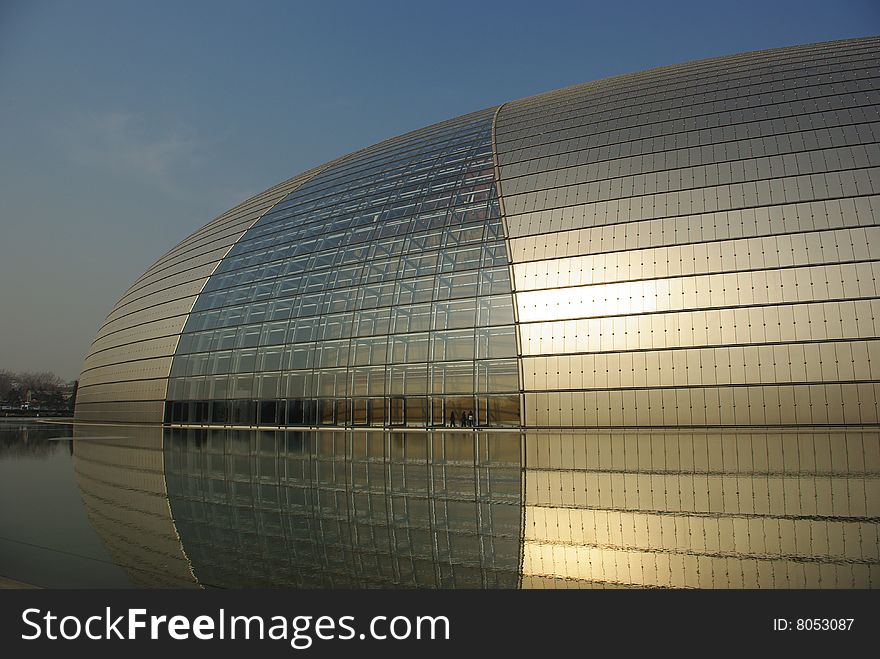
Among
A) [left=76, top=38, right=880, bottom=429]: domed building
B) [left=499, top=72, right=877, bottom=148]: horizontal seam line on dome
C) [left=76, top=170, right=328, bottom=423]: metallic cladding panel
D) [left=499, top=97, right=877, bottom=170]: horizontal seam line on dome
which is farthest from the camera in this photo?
[left=76, top=170, right=328, bottom=423]: metallic cladding panel

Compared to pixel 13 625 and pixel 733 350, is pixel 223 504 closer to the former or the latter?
pixel 13 625

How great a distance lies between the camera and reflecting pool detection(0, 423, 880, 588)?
6223mm

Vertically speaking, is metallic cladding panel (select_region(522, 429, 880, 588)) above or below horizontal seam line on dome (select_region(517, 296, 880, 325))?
below

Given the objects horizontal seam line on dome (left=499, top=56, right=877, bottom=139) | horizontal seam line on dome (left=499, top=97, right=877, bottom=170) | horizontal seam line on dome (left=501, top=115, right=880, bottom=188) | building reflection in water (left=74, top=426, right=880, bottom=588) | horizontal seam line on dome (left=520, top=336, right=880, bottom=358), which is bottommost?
building reflection in water (left=74, top=426, right=880, bottom=588)

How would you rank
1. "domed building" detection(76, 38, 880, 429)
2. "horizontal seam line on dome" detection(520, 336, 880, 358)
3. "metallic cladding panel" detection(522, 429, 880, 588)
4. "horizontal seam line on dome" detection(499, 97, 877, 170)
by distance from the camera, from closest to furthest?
"metallic cladding panel" detection(522, 429, 880, 588)
"horizontal seam line on dome" detection(520, 336, 880, 358)
"domed building" detection(76, 38, 880, 429)
"horizontal seam line on dome" detection(499, 97, 877, 170)

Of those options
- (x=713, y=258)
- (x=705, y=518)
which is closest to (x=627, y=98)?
(x=713, y=258)

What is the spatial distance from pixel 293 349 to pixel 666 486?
69.6 ft

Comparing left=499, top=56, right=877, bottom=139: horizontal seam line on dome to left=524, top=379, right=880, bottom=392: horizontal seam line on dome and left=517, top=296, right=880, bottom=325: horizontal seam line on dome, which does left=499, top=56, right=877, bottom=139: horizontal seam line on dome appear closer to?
left=517, top=296, right=880, bottom=325: horizontal seam line on dome

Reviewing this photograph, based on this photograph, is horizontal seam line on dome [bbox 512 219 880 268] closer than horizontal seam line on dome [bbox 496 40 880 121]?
Yes

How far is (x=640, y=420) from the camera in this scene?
22.7m

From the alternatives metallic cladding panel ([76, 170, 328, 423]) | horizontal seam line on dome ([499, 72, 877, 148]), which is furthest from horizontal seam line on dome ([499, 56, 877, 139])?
metallic cladding panel ([76, 170, 328, 423])

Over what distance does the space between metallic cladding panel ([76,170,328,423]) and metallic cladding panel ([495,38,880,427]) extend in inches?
667

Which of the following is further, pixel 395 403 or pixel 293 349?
pixel 293 349

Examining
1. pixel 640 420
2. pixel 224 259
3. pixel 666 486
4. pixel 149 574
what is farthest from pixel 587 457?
pixel 224 259
